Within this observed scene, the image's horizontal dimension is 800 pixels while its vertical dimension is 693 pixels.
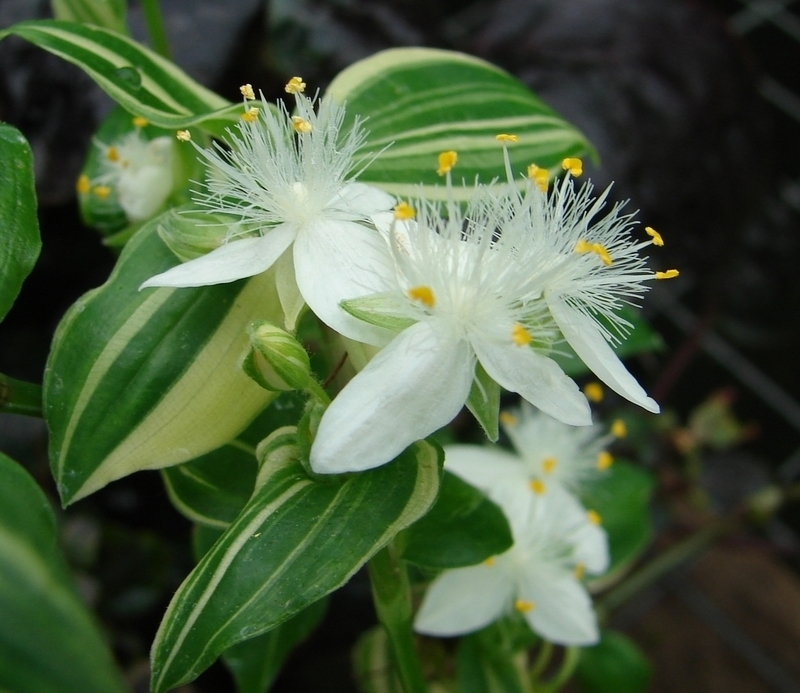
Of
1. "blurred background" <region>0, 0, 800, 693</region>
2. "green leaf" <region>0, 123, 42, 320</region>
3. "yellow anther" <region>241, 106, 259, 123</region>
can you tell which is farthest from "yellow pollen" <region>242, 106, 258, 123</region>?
"blurred background" <region>0, 0, 800, 693</region>

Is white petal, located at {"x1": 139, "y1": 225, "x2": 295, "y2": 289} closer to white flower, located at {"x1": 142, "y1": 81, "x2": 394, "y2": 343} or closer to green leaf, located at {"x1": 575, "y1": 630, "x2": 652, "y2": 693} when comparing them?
white flower, located at {"x1": 142, "y1": 81, "x2": 394, "y2": 343}

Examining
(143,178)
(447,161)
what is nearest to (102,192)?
(143,178)

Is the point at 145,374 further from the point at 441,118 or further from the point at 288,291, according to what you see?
the point at 441,118

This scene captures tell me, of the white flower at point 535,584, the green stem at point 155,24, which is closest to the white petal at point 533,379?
the white flower at point 535,584

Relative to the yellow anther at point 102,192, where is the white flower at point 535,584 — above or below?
below

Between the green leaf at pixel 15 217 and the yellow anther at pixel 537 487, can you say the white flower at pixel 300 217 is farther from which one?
the yellow anther at pixel 537 487
